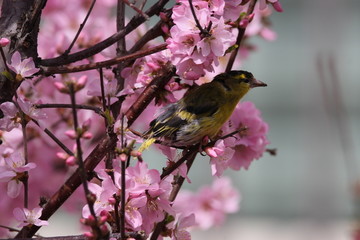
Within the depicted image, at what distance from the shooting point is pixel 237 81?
4.63 ft

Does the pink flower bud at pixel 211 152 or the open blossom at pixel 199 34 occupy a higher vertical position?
the open blossom at pixel 199 34

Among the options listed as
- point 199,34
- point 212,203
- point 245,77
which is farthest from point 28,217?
point 212,203

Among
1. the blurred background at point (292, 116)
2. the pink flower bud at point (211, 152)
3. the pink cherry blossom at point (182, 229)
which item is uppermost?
the blurred background at point (292, 116)

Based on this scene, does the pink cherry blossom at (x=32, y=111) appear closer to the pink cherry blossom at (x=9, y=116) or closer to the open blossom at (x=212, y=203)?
the pink cherry blossom at (x=9, y=116)

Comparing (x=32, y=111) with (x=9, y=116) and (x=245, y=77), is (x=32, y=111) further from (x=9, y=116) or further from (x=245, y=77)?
(x=245, y=77)

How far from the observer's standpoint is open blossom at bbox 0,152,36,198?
118 cm

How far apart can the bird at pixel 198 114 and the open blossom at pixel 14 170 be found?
21cm

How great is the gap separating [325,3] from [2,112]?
17.1ft

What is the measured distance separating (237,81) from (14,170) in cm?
49

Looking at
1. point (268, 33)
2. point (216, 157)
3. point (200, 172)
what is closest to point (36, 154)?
point (268, 33)

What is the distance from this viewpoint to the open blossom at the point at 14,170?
118 cm

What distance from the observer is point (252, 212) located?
6.25 metres

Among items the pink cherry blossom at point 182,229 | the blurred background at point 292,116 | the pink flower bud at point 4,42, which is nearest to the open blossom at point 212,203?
the pink cherry blossom at point 182,229

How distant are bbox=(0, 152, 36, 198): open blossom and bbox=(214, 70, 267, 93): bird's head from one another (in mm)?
433
